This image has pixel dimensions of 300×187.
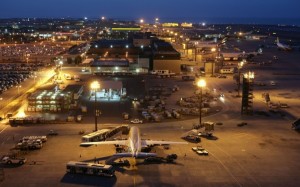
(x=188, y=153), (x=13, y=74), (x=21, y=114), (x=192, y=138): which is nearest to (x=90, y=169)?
(x=188, y=153)

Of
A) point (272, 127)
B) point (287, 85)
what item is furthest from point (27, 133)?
point (287, 85)

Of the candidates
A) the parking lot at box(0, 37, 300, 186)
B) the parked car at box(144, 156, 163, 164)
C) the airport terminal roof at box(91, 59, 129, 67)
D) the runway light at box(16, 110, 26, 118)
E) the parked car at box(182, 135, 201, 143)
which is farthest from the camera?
the airport terminal roof at box(91, 59, 129, 67)

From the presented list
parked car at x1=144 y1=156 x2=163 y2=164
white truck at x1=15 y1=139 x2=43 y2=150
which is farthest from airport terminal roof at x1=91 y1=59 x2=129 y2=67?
parked car at x1=144 y1=156 x2=163 y2=164

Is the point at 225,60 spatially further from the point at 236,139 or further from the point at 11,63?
the point at 236,139

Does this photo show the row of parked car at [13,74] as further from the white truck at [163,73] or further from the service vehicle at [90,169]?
the service vehicle at [90,169]

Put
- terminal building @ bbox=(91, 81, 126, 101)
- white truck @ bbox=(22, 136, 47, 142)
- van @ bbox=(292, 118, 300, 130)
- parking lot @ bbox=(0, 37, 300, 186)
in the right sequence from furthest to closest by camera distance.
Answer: terminal building @ bbox=(91, 81, 126, 101) → van @ bbox=(292, 118, 300, 130) → white truck @ bbox=(22, 136, 47, 142) → parking lot @ bbox=(0, 37, 300, 186)

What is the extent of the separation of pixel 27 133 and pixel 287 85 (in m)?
49.4

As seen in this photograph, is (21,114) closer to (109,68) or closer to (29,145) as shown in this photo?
(29,145)

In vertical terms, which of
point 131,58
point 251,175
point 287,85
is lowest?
point 251,175

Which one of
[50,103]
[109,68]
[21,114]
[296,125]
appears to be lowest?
[296,125]

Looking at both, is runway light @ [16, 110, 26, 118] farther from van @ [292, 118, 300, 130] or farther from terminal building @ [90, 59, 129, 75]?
terminal building @ [90, 59, 129, 75]

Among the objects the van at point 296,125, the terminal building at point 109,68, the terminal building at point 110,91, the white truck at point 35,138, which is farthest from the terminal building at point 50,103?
the terminal building at point 109,68

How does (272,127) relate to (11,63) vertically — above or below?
below

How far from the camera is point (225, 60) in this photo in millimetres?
115812
